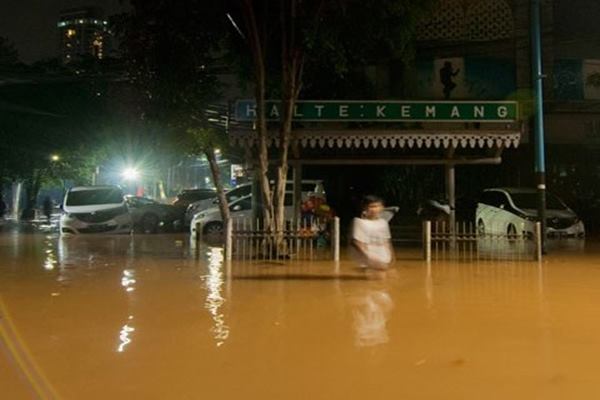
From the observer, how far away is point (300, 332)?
752 centimetres

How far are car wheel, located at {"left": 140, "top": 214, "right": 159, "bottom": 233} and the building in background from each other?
24.8 feet

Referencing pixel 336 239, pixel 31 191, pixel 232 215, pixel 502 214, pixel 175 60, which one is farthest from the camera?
pixel 31 191

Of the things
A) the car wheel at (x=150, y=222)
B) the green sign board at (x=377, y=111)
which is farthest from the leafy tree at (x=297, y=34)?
the car wheel at (x=150, y=222)

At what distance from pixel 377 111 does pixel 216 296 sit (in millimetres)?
6698

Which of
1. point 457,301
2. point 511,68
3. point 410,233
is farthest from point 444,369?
point 511,68

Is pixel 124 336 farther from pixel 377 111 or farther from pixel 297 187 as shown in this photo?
pixel 297 187

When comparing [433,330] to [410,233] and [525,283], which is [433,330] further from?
[410,233]

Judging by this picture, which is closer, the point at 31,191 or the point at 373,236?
the point at 373,236

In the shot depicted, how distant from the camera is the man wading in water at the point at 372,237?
35.3ft

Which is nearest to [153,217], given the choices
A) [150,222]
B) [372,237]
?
[150,222]

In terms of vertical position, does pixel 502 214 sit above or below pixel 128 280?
above

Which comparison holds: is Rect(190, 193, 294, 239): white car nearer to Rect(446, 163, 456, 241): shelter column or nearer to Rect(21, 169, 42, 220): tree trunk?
Rect(446, 163, 456, 241): shelter column

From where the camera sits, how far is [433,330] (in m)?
7.61

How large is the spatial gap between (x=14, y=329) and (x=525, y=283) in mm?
7651
